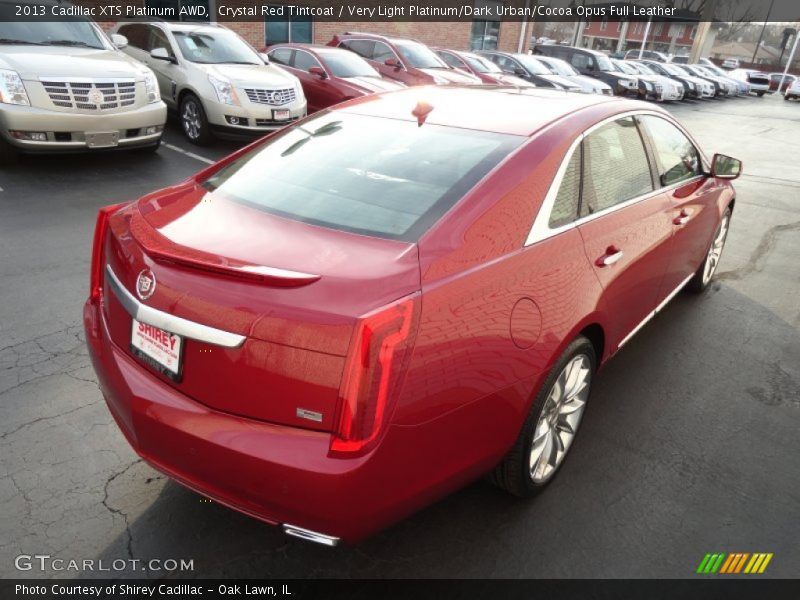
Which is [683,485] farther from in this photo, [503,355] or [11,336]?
[11,336]

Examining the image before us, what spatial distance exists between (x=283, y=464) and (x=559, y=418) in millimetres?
1410

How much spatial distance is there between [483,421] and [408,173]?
1051mm

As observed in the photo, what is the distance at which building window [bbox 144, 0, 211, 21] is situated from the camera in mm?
15539

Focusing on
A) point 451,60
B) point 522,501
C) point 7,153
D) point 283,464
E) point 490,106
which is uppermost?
point 490,106

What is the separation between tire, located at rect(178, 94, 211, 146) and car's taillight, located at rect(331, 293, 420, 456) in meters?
7.71

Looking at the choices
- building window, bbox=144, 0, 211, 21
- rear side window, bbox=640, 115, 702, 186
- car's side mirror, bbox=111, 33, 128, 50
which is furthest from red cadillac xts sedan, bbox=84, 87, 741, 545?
building window, bbox=144, 0, 211, 21

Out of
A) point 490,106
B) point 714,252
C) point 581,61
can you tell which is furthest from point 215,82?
point 581,61

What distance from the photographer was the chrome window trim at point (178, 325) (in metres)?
1.80

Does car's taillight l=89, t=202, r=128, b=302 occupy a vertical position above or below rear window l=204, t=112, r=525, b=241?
below

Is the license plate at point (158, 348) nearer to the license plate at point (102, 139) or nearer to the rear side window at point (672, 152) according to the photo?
the rear side window at point (672, 152)

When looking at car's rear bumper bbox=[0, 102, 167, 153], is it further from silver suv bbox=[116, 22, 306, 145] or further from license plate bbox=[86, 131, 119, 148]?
silver suv bbox=[116, 22, 306, 145]

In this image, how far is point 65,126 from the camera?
254 inches

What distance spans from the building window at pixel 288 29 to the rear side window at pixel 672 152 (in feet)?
52.2

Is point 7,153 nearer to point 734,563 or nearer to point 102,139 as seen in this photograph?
point 102,139
